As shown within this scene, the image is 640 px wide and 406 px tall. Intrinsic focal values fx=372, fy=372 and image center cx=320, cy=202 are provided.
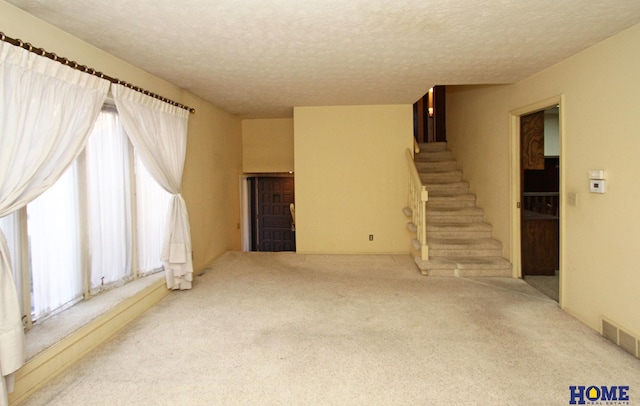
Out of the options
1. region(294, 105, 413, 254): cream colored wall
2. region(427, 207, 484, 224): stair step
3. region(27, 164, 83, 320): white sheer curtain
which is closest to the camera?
region(27, 164, 83, 320): white sheer curtain

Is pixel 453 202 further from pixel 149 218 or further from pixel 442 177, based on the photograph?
pixel 149 218

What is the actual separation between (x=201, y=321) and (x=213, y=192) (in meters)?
2.83

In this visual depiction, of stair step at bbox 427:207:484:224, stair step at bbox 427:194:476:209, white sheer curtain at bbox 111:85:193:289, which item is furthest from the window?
stair step at bbox 427:194:476:209

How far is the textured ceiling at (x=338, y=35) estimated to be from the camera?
2.48 meters

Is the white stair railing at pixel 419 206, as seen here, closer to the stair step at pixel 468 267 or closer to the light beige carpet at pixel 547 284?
the stair step at pixel 468 267

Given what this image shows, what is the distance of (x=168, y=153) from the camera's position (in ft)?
13.5

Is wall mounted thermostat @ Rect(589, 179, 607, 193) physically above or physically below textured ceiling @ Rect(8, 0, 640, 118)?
below

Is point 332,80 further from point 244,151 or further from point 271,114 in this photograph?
point 244,151

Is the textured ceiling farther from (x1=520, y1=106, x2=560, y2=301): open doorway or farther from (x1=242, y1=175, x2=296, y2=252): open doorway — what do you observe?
(x1=242, y1=175, x2=296, y2=252): open doorway

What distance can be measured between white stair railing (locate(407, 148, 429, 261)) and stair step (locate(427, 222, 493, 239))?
10.9 inches

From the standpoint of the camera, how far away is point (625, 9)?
253cm

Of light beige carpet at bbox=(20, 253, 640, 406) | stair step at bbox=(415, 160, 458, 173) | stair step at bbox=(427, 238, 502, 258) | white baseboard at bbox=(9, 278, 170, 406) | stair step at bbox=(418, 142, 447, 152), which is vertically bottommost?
light beige carpet at bbox=(20, 253, 640, 406)

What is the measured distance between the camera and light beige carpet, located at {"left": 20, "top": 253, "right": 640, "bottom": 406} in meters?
2.36

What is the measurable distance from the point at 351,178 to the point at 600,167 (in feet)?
12.1
